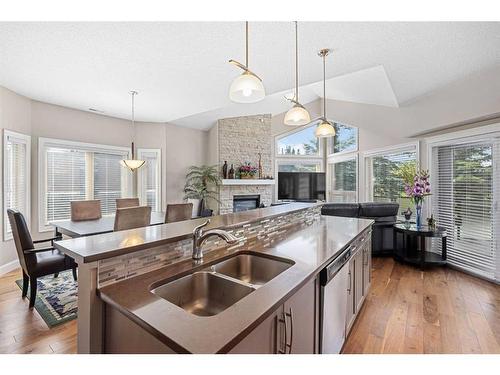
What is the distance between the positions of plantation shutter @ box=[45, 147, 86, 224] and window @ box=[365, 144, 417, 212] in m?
6.00

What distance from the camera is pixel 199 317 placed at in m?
0.88

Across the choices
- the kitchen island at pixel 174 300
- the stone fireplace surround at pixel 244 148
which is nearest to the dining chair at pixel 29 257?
the kitchen island at pixel 174 300

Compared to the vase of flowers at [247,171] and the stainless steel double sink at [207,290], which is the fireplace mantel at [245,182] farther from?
the stainless steel double sink at [207,290]

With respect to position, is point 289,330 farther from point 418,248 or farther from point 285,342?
point 418,248

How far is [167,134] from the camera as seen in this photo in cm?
588

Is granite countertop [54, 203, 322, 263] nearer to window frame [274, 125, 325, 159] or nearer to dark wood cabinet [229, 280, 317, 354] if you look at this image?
dark wood cabinet [229, 280, 317, 354]

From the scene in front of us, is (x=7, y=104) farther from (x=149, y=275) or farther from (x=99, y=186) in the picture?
(x=149, y=275)

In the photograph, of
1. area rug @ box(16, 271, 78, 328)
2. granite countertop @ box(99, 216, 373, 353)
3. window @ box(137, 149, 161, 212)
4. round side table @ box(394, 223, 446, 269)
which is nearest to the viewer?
granite countertop @ box(99, 216, 373, 353)

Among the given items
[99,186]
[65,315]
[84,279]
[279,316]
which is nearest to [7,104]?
[99,186]

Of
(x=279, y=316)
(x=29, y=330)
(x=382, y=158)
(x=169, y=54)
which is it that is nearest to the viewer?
(x=279, y=316)

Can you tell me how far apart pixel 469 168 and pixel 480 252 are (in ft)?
3.93

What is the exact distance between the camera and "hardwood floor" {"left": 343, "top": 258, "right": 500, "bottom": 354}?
206cm

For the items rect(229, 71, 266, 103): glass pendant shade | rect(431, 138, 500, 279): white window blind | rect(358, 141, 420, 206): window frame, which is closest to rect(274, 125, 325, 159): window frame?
A: rect(358, 141, 420, 206): window frame

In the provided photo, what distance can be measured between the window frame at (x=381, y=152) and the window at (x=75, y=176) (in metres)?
5.38
